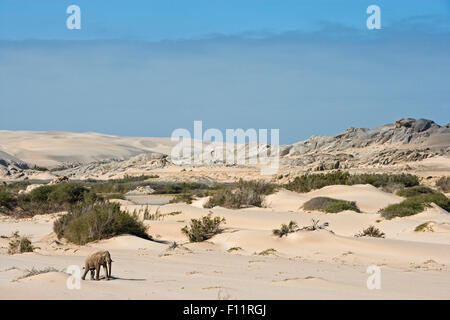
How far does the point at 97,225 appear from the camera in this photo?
15.8m

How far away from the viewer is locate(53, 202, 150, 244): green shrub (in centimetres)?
1570

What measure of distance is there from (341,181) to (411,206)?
14022 mm

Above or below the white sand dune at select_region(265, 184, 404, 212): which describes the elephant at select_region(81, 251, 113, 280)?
above

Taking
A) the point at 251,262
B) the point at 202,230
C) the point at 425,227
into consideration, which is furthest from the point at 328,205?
the point at 251,262

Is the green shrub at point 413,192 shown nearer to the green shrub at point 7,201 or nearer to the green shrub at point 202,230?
the green shrub at point 202,230

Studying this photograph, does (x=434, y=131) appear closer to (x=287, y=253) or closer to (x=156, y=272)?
(x=287, y=253)

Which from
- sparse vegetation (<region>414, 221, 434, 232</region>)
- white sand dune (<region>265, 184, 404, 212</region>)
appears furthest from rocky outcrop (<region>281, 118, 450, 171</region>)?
sparse vegetation (<region>414, 221, 434, 232</region>)

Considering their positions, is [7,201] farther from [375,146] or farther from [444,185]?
[375,146]

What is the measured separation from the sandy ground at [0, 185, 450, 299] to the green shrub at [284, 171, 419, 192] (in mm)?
11979

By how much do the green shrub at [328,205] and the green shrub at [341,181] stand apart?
8058 millimetres

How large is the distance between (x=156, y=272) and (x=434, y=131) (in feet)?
197

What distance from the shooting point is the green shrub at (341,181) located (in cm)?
3506

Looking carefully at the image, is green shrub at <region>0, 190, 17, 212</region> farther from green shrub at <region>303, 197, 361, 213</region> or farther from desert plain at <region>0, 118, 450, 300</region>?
green shrub at <region>303, 197, 361, 213</region>
